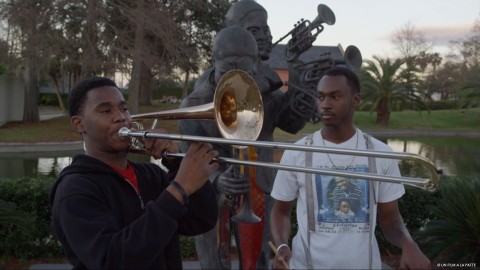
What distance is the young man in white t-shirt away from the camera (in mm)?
2492

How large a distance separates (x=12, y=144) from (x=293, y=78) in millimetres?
18258

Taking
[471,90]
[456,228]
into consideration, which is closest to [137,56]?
[471,90]

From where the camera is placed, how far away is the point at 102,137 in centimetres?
213

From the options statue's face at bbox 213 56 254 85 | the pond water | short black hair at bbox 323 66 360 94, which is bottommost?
the pond water

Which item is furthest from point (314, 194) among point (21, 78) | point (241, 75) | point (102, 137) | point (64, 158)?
point (21, 78)

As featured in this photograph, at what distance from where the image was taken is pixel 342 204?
8.36ft

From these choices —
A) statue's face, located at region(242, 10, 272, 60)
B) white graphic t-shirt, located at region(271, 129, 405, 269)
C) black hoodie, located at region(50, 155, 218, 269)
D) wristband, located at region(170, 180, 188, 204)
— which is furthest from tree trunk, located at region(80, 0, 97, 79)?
wristband, located at region(170, 180, 188, 204)

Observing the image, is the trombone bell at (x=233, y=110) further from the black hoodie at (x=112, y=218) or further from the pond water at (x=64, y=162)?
the pond water at (x=64, y=162)

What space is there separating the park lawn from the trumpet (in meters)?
16.8

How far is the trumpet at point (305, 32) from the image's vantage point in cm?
387

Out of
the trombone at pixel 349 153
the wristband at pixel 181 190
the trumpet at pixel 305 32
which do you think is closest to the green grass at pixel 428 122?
the trumpet at pixel 305 32

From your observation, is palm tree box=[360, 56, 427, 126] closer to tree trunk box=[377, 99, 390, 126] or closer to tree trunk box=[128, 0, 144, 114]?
tree trunk box=[377, 99, 390, 126]

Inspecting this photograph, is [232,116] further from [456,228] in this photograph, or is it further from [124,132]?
[456,228]

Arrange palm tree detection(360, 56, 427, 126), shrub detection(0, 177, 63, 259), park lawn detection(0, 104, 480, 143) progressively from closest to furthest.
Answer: shrub detection(0, 177, 63, 259) < park lawn detection(0, 104, 480, 143) < palm tree detection(360, 56, 427, 126)
